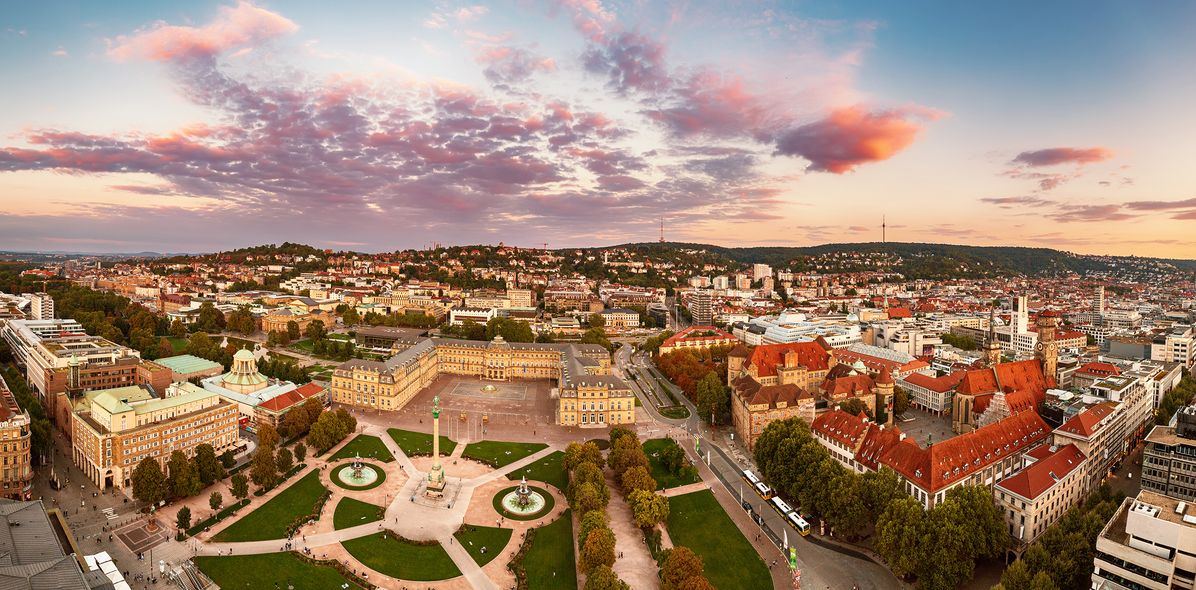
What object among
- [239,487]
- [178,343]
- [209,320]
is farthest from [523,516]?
[209,320]

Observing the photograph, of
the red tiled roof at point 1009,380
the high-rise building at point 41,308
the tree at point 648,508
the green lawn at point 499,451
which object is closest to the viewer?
the tree at point 648,508

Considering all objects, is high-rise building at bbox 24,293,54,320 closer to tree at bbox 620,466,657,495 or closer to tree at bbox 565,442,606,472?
tree at bbox 565,442,606,472

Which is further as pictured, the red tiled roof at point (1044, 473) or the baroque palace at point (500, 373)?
the baroque palace at point (500, 373)

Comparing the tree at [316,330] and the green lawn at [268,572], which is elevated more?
the tree at [316,330]

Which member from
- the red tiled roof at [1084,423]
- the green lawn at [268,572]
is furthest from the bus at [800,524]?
the green lawn at [268,572]

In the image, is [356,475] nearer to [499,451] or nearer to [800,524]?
[499,451]

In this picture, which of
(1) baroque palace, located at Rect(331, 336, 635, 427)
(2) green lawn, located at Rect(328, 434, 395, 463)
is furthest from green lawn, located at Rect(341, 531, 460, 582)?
(1) baroque palace, located at Rect(331, 336, 635, 427)

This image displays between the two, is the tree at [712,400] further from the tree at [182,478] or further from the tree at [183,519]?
the tree at [183,519]
